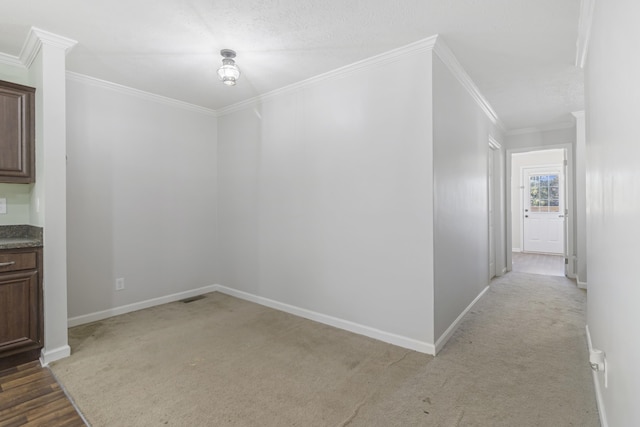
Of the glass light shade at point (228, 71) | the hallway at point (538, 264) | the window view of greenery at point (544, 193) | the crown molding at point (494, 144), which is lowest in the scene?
the hallway at point (538, 264)

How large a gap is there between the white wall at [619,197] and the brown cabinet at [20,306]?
10.9ft

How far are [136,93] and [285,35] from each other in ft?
6.80

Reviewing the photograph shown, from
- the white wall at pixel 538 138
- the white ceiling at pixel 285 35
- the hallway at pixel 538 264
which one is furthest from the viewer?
A: the hallway at pixel 538 264

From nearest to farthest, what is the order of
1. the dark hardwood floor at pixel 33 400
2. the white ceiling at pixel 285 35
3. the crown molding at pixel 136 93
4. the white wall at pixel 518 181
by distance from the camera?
the dark hardwood floor at pixel 33 400 < the white ceiling at pixel 285 35 < the crown molding at pixel 136 93 < the white wall at pixel 518 181

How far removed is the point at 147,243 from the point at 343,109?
2.61 metres

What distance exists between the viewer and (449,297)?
9.23 feet

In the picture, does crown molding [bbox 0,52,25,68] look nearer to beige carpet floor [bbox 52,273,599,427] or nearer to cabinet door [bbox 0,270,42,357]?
cabinet door [bbox 0,270,42,357]

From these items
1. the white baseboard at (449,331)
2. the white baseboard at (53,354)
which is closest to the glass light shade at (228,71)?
the white baseboard at (53,354)

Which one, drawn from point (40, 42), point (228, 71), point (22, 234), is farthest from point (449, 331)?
point (40, 42)

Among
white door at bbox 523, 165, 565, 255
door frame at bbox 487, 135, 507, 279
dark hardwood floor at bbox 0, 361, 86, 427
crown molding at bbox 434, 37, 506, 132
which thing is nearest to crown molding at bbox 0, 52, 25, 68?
dark hardwood floor at bbox 0, 361, 86, 427

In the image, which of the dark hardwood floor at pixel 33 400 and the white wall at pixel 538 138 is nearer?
the dark hardwood floor at pixel 33 400

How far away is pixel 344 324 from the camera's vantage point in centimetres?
300

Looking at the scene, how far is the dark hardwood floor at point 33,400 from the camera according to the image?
5.78 feet

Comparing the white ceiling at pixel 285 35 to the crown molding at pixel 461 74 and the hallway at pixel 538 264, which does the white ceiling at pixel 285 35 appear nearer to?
the crown molding at pixel 461 74
